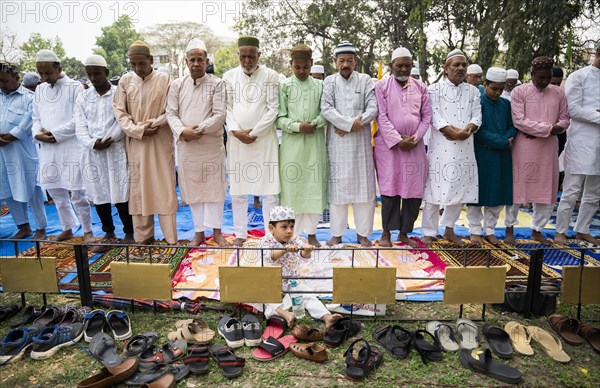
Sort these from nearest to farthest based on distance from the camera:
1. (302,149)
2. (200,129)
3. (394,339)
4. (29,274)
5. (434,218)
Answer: (394,339) < (29,274) < (200,129) < (302,149) < (434,218)

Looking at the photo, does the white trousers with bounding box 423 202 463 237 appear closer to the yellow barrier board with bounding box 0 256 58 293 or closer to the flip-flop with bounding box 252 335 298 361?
the flip-flop with bounding box 252 335 298 361

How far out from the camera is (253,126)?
15.1 feet

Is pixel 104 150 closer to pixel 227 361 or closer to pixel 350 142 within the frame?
pixel 350 142

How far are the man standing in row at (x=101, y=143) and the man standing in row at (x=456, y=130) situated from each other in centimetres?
346

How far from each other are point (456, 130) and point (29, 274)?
4.14 metres

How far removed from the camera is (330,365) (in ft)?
8.65

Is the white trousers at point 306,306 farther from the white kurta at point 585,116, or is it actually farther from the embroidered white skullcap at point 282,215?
the white kurta at point 585,116

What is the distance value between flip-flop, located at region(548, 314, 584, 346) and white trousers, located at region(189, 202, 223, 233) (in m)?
3.32

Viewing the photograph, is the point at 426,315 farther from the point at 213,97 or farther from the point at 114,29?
the point at 114,29

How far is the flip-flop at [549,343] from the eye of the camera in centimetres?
268

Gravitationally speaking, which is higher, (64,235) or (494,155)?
(494,155)

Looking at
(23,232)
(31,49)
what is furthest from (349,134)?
(31,49)

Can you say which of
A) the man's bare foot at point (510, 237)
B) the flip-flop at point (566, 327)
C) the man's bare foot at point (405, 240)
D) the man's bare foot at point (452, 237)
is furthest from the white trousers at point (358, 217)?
the flip-flop at point (566, 327)

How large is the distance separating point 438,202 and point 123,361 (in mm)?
3503
